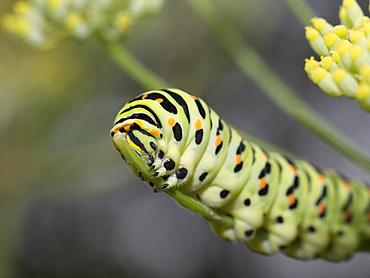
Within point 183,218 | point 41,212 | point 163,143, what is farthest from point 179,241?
point 163,143

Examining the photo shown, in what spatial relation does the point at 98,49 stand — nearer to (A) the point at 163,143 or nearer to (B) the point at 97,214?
(A) the point at 163,143

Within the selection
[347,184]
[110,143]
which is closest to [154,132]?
[347,184]

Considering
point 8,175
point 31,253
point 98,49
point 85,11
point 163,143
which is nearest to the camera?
A: point 163,143

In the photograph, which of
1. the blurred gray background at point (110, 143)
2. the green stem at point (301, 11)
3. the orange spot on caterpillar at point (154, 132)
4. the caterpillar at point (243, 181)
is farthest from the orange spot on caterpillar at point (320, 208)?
the blurred gray background at point (110, 143)

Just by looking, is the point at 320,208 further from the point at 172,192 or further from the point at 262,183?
the point at 172,192

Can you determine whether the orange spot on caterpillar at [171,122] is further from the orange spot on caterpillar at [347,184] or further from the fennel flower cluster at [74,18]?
the orange spot on caterpillar at [347,184]

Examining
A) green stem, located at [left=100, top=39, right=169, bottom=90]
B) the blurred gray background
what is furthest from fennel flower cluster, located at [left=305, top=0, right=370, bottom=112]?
the blurred gray background
